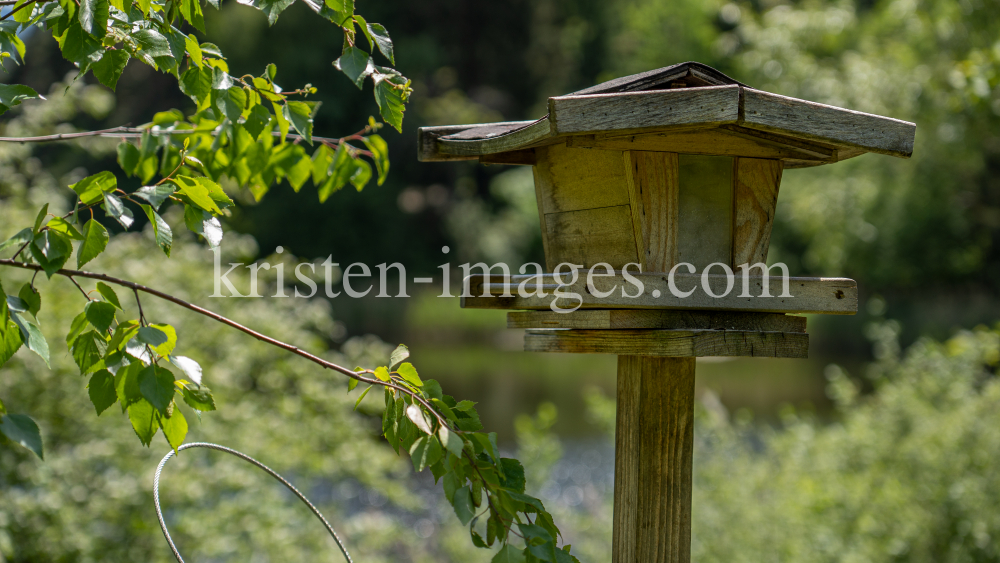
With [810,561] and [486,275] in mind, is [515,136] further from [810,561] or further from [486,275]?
[810,561]

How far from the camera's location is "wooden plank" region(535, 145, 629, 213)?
5.50 ft

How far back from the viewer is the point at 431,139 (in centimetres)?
185

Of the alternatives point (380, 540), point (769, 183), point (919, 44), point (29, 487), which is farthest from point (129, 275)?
point (919, 44)

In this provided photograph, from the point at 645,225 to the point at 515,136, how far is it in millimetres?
319

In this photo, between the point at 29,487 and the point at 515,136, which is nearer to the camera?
the point at 515,136

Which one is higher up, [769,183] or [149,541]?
[769,183]

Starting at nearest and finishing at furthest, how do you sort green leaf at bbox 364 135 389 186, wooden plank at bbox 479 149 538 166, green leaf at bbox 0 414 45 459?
green leaf at bbox 0 414 45 459, green leaf at bbox 364 135 389 186, wooden plank at bbox 479 149 538 166

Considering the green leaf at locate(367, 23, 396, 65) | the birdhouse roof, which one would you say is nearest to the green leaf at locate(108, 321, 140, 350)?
the green leaf at locate(367, 23, 396, 65)

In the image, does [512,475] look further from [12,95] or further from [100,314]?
[12,95]

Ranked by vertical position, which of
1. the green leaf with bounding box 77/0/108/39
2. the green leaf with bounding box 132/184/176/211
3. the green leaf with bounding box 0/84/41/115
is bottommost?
the green leaf with bounding box 132/184/176/211

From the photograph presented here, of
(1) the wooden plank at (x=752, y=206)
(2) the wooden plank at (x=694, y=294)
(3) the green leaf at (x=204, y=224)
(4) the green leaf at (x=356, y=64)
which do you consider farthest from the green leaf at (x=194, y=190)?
(1) the wooden plank at (x=752, y=206)

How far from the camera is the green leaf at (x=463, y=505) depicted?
1130 mm

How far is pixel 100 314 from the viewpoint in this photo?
3.37 ft

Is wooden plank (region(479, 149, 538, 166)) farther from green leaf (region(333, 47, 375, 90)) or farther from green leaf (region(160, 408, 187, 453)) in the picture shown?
green leaf (region(160, 408, 187, 453))
